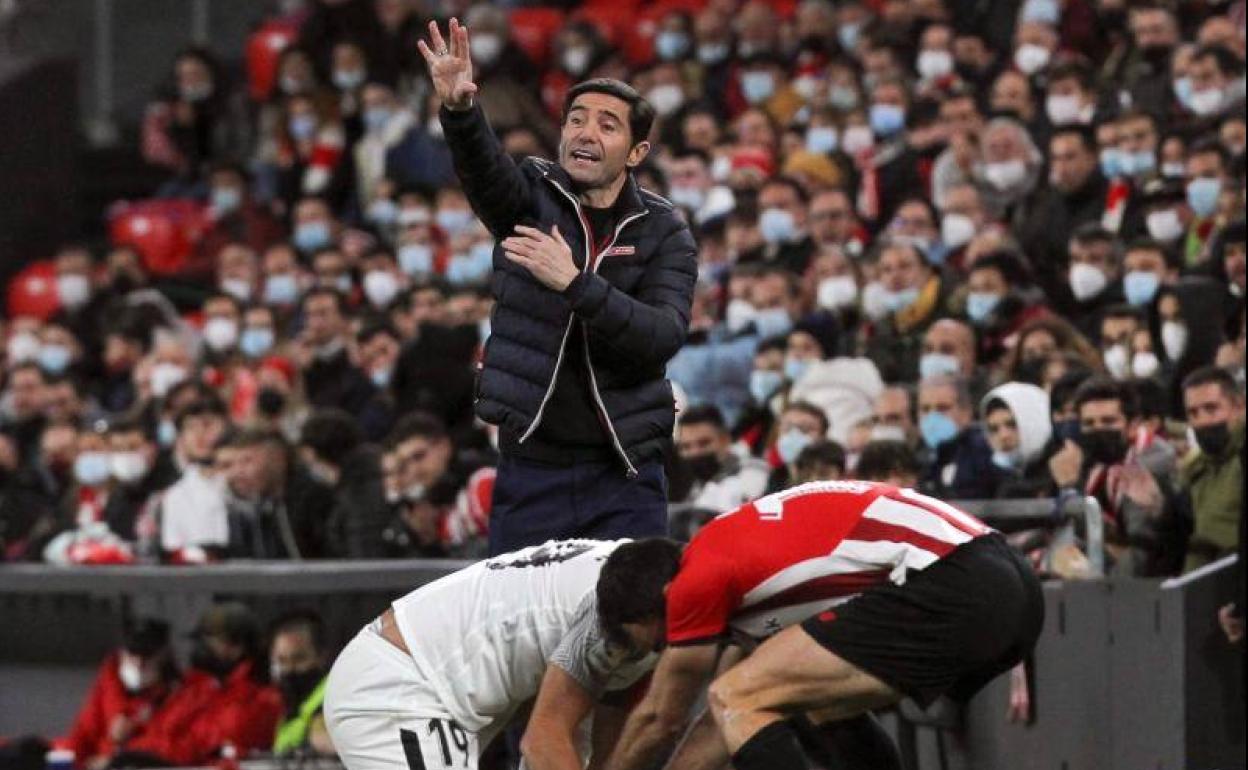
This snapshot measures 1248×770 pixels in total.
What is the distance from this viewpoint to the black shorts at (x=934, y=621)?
247 inches

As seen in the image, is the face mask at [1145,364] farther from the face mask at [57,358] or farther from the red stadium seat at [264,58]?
the red stadium seat at [264,58]

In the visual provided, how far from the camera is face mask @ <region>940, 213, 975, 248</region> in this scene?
43.0ft

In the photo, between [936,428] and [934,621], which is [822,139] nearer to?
[936,428]

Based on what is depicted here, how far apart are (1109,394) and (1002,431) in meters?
0.72

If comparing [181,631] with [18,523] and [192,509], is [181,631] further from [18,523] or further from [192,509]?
[18,523]

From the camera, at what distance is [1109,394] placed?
934 cm

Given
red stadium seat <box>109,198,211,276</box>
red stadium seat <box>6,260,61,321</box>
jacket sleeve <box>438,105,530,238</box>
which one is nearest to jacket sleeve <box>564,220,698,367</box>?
jacket sleeve <box>438,105,530,238</box>

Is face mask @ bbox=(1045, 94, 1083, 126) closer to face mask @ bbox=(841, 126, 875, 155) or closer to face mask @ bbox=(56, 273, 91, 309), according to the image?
face mask @ bbox=(841, 126, 875, 155)

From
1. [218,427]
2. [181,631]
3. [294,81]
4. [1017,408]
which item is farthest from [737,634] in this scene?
[294,81]

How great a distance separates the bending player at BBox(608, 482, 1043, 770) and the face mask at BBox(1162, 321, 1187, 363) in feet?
14.6

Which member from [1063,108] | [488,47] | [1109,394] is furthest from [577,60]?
[1109,394]

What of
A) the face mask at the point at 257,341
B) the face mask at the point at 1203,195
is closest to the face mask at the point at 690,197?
the face mask at the point at 257,341

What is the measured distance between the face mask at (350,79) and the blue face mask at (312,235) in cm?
140

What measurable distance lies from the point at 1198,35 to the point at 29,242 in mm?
9399
